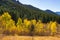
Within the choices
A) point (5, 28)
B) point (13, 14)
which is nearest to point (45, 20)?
point (13, 14)

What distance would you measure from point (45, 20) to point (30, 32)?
6684cm

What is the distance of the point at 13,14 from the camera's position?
117 metres

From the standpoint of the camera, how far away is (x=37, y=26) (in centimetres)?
10362

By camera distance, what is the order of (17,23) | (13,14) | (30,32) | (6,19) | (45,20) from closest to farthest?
1. (30,32)
2. (6,19)
3. (17,23)
4. (13,14)
5. (45,20)

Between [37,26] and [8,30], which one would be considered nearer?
[8,30]

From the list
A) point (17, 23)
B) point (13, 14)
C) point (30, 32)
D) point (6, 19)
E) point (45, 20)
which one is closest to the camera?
point (30, 32)

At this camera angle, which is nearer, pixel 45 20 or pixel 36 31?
pixel 36 31

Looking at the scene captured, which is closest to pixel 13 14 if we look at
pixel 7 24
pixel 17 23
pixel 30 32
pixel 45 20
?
pixel 17 23

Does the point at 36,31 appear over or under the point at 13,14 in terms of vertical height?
under

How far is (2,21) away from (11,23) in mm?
4738

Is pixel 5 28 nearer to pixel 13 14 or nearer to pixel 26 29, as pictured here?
pixel 26 29

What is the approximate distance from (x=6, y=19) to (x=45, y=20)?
6347 cm

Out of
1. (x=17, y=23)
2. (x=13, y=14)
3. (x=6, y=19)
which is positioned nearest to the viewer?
(x=6, y=19)

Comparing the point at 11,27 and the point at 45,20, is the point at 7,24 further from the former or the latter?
the point at 45,20
